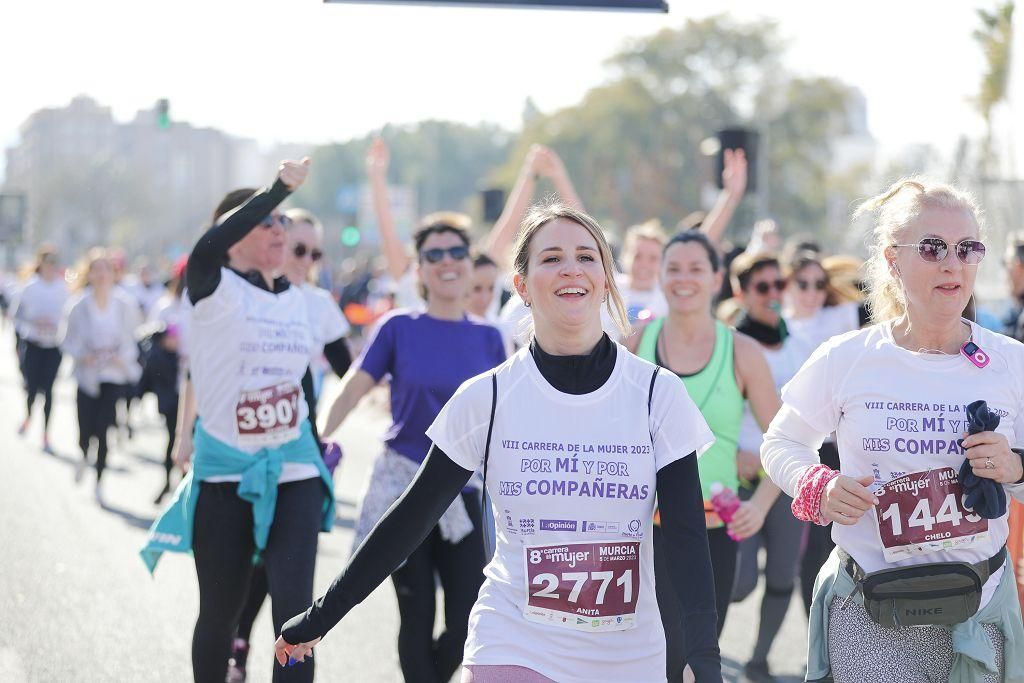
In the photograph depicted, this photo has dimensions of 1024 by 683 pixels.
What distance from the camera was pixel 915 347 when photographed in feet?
12.7

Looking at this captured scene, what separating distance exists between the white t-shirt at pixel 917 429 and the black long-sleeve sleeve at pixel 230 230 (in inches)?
82.3

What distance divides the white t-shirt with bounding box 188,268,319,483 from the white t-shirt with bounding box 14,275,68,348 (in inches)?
423

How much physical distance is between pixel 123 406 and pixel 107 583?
10560 millimetres

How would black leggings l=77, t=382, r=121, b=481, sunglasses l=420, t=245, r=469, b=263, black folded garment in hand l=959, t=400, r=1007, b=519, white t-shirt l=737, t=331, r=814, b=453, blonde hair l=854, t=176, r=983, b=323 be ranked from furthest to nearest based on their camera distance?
black leggings l=77, t=382, r=121, b=481 < white t-shirt l=737, t=331, r=814, b=453 < sunglasses l=420, t=245, r=469, b=263 < blonde hair l=854, t=176, r=983, b=323 < black folded garment in hand l=959, t=400, r=1007, b=519

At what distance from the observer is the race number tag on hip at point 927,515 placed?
371 cm

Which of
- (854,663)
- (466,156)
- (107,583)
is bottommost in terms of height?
(107,583)

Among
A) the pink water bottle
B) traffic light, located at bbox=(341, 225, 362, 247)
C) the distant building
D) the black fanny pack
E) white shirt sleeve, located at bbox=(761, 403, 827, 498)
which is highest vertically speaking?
the distant building

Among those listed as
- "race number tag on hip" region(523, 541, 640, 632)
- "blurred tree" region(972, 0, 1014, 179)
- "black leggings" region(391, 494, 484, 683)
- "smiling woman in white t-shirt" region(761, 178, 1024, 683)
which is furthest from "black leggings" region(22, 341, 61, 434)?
"blurred tree" region(972, 0, 1014, 179)

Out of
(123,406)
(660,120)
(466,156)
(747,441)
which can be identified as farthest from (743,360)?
(466,156)

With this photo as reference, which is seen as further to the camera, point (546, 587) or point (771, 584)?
point (771, 584)

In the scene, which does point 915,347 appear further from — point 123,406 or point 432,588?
point 123,406

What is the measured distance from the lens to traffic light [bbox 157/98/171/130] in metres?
28.7

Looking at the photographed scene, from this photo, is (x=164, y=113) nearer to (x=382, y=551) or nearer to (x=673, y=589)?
(x=673, y=589)

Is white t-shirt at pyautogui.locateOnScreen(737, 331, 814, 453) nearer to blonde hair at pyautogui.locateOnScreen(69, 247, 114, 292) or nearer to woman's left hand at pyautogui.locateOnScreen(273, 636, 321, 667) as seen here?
woman's left hand at pyautogui.locateOnScreen(273, 636, 321, 667)
